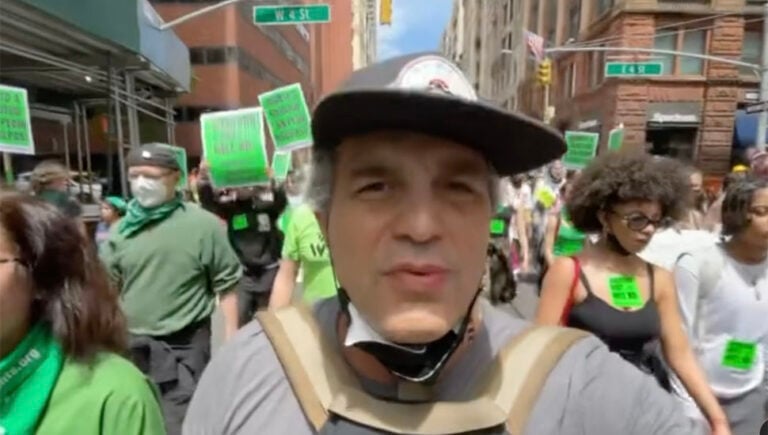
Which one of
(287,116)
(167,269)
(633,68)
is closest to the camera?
(167,269)

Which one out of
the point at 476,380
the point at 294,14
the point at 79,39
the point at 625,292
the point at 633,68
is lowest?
the point at 625,292

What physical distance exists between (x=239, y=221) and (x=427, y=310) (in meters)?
5.25

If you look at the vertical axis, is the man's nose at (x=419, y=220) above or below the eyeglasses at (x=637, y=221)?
above

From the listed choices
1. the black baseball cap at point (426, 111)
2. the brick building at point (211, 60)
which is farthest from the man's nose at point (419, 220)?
the brick building at point (211, 60)

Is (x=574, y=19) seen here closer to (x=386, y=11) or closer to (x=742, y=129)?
(x=742, y=129)

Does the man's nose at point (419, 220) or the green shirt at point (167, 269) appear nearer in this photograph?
the man's nose at point (419, 220)

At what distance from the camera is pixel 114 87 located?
41.0 ft

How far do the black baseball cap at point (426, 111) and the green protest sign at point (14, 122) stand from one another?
5160mm

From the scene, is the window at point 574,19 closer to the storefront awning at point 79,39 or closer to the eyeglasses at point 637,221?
the storefront awning at point 79,39

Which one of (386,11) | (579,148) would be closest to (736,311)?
(579,148)

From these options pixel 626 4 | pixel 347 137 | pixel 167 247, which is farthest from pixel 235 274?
pixel 626 4

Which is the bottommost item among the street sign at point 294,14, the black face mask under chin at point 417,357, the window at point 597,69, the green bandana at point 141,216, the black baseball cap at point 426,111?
the green bandana at point 141,216

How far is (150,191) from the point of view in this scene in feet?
13.8

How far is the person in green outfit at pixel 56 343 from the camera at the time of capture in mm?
1761
